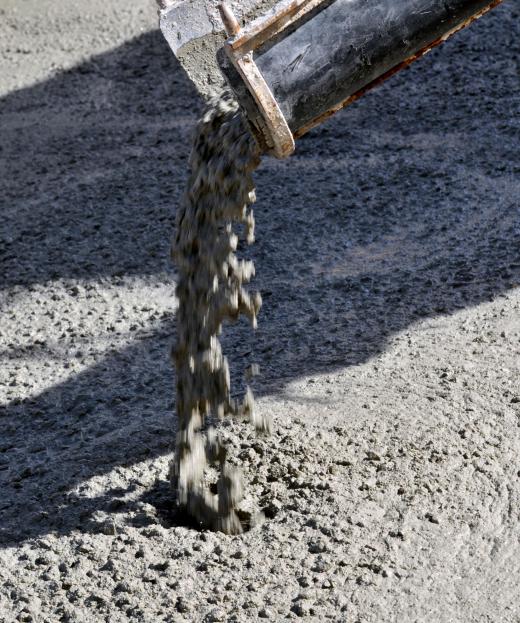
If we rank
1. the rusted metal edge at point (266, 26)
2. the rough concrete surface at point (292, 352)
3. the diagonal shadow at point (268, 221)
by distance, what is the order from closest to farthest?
the rusted metal edge at point (266, 26) → the rough concrete surface at point (292, 352) → the diagonal shadow at point (268, 221)

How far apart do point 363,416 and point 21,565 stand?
3.92 ft

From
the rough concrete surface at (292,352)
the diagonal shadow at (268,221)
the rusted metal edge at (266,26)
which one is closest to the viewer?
the rusted metal edge at (266,26)

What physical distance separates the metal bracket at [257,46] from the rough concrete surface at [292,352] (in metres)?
1.20

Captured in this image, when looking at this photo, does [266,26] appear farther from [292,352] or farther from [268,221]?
[268,221]

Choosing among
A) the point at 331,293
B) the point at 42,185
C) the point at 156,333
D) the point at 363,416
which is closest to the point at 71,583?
the point at 363,416

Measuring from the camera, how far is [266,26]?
2.39 meters

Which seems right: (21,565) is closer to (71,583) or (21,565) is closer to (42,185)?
(71,583)

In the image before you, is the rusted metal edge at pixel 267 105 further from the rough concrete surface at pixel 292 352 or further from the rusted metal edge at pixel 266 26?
the rough concrete surface at pixel 292 352

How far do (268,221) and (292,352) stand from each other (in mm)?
1142

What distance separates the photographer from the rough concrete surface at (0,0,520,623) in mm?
2963

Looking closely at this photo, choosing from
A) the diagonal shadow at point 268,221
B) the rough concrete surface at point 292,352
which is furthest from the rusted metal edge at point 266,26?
the diagonal shadow at point 268,221

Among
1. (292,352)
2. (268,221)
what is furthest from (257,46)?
(268,221)

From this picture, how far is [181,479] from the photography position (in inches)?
124

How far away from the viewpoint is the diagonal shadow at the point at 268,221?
3.80 m
